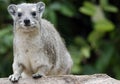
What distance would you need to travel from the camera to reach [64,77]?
8.55 m

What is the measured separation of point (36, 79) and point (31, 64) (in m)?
0.36

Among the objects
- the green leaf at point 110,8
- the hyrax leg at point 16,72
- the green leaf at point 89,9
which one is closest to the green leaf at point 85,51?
the green leaf at point 89,9

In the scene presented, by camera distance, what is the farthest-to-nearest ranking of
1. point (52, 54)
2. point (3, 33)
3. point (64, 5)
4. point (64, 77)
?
point (64, 5)
point (3, 33)
point (52, 54)
point (64, 77)

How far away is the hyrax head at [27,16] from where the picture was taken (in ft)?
27.6

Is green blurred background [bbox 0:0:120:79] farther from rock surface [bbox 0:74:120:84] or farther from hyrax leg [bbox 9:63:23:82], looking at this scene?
rock surface [bbox 0:74:120:84]

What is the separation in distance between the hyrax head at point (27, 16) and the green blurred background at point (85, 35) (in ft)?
10.2

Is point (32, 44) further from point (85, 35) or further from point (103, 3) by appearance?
point (85, 35)

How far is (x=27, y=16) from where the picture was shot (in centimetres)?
852

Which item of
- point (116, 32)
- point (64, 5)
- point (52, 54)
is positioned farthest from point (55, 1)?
point (52, 54)

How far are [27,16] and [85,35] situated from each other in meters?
4.90

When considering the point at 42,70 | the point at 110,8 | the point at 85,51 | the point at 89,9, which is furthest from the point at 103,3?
the point at 42,70

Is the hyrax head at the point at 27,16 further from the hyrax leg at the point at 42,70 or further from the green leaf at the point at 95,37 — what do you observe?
the green leaf at the point at 95,37

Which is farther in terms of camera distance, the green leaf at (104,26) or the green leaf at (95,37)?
the green leaf at (95,37)

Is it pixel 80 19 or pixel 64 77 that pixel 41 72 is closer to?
pixel 64 77
